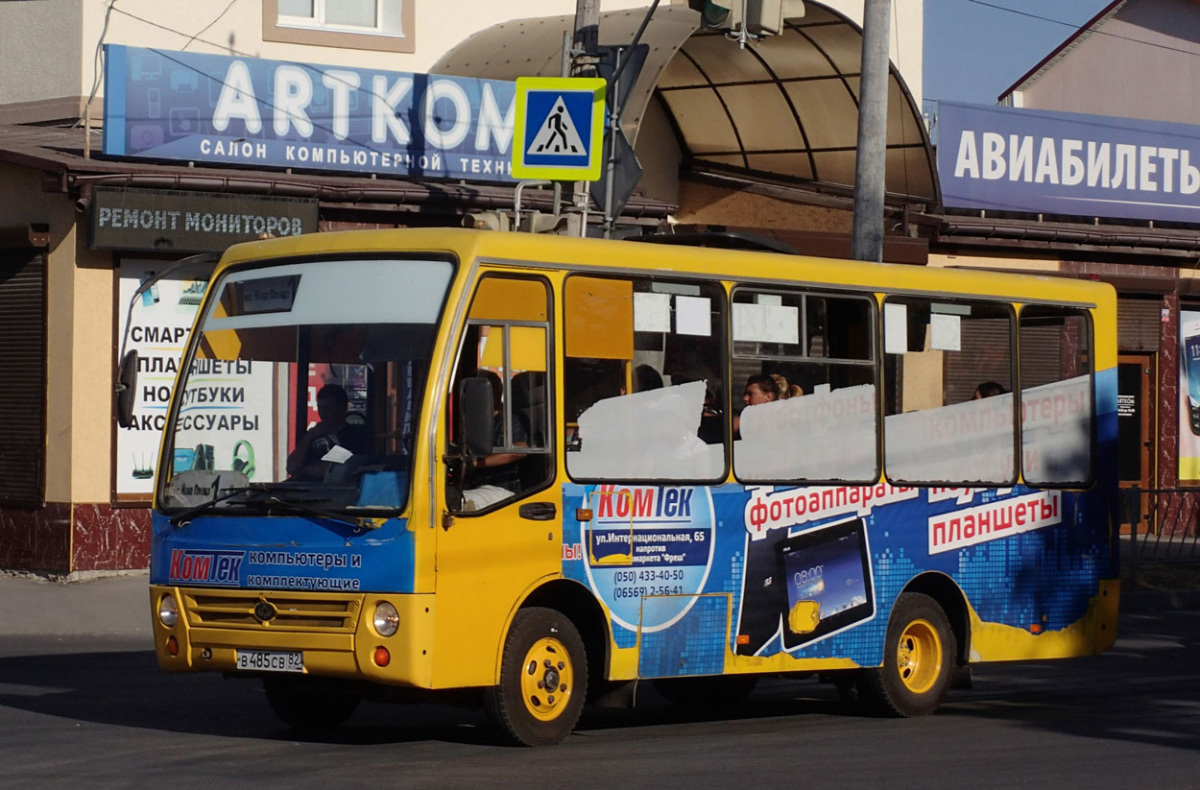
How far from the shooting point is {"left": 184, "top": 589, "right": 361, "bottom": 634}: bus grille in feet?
29.3

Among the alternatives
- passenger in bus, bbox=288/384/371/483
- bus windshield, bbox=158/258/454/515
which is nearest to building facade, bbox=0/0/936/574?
bus windshield, bbox=158/258/454/515

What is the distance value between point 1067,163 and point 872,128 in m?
9.83

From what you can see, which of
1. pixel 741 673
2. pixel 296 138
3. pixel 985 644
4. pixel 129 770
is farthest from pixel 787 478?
pixel 296 138

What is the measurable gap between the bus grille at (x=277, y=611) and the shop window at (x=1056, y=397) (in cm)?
494

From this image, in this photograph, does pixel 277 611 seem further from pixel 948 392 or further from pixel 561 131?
pixel 561 131

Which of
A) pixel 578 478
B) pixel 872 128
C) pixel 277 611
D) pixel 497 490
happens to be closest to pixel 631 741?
pixel 578 478

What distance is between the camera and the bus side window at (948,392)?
11.3 m

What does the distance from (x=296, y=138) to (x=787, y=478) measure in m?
10.4

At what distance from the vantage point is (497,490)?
30.2 ft

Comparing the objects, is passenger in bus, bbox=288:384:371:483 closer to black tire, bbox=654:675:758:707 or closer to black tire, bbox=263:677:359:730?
black tire, bbox=263:677:359:730

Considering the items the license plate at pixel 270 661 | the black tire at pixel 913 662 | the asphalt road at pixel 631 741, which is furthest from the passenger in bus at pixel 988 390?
the license plate at pixel 270 661

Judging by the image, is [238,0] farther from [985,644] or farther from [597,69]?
[985,644]

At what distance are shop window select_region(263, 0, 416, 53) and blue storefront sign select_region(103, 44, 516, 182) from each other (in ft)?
7.53

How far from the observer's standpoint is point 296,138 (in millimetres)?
19609
